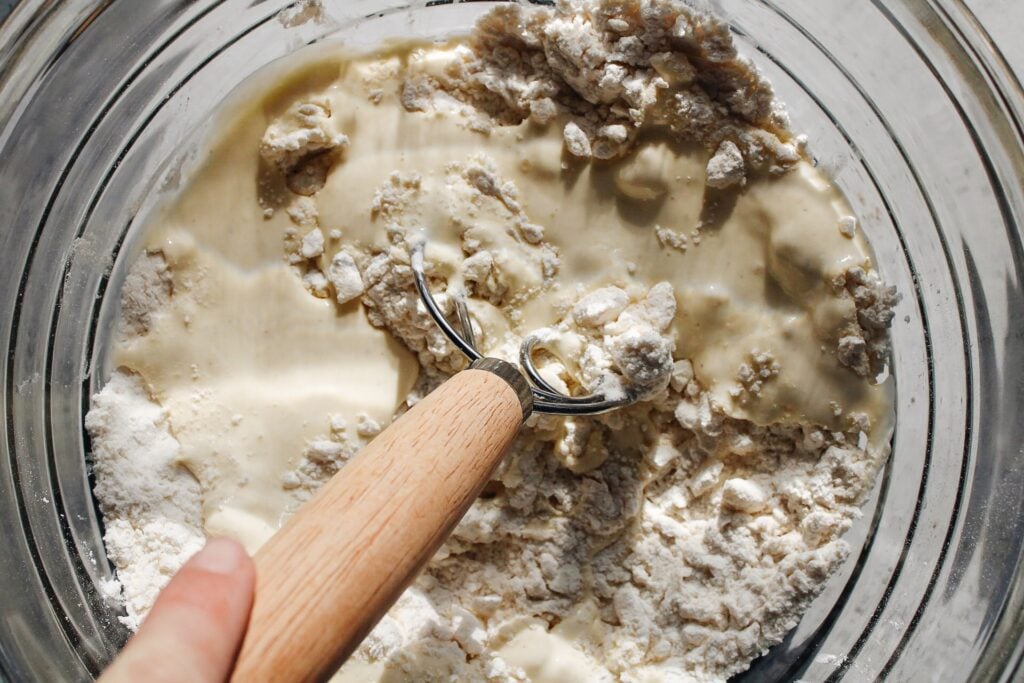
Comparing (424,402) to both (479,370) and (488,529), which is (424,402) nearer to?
(479,370)

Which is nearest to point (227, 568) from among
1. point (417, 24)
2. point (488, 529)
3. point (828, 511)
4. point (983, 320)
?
point (488, 529)

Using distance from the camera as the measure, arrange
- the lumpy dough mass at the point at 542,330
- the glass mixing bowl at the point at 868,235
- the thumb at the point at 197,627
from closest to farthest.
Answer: the thumb at the point at 197,627 → the lumpy dough mass at the point at 542,330 → the glass mixing bowl at the point at 868,235

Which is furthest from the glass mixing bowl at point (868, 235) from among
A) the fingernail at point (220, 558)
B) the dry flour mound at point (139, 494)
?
the fingernail at point (220, 558)

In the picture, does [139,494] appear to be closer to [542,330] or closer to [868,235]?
[542,330]

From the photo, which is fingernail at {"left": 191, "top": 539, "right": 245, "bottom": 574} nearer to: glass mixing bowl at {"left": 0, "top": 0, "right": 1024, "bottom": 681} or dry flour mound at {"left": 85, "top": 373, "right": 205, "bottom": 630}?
dry flour mound at {"left": 85, "top": 373, "right": 205, "bottom": 630}

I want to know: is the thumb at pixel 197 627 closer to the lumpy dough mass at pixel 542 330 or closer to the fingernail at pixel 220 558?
the fingernail at pixel 220 558
